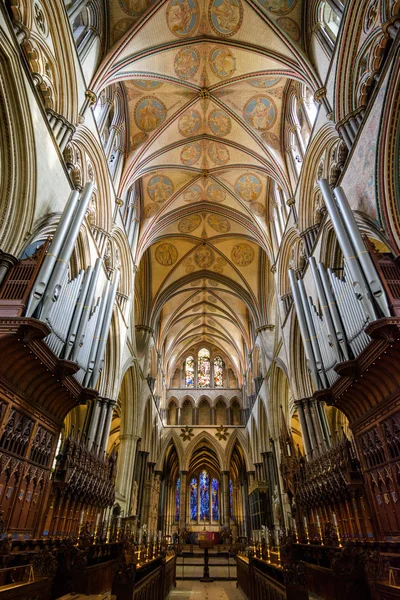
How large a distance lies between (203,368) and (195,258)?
37.9 ft

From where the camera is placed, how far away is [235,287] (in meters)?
22.1

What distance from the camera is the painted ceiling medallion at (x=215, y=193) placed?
58.1 feet

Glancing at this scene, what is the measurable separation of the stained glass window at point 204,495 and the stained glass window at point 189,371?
9.49 m

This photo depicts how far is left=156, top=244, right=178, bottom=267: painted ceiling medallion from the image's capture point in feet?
68.6

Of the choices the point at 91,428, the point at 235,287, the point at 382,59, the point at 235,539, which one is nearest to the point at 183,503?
the point at 235,539

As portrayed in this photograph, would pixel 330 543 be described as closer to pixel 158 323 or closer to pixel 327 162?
pixel 327 162

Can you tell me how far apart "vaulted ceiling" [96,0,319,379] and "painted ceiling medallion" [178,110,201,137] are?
41 millimetres

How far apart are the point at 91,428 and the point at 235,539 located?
1908 centimetres

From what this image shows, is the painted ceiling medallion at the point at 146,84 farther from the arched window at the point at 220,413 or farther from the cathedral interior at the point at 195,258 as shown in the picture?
the arched window at the point at 220,413

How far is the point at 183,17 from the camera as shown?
39.3ft

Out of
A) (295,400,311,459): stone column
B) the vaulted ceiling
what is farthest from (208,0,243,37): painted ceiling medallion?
(295,400,311,459): stone column

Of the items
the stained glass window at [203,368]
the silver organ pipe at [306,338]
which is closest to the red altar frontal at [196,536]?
the stained glass window at [203,368]

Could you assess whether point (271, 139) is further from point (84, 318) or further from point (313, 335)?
point (84, 318)

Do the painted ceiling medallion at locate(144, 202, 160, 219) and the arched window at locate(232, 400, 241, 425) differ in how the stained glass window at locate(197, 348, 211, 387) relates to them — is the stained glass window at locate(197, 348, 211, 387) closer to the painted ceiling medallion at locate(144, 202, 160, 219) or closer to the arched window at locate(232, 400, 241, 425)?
the arched window at locate(232, 400, 241, 425)
